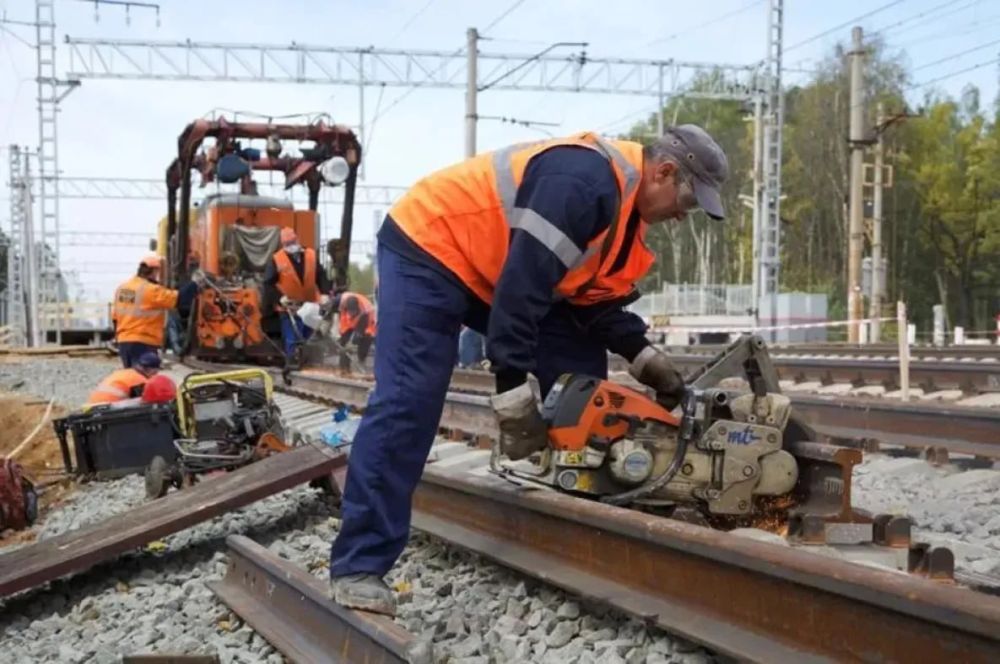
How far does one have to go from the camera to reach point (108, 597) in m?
4.56

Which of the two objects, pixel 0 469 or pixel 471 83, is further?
pixel 471 83

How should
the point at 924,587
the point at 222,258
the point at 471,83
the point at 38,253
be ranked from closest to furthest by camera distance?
the point at 924,587 < the point at 222,258 < the point at 471,83 < the point at 38,253

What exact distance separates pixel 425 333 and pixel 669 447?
3.37ft

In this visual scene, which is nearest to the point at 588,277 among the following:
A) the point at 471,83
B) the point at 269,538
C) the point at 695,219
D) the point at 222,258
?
the point at 269,538

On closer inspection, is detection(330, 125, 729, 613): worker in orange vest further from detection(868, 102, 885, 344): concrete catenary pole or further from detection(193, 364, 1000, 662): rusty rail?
detection(868, 102, 885, 344): concrete catenary pole

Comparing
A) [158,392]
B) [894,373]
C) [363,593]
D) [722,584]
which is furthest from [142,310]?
[722,584]

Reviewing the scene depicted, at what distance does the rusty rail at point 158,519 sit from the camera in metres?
4.52

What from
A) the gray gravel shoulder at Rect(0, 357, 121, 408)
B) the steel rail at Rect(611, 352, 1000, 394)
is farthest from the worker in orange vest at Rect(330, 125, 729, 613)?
the gray gravel shoulder at Rect(0, 357, 121, 408)

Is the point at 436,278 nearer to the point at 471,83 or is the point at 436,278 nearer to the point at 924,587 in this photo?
the point at 924,587

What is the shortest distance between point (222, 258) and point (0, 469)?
9.63 m

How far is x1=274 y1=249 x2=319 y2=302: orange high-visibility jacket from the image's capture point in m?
15.0

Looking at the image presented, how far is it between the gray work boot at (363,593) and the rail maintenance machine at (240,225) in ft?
39.8

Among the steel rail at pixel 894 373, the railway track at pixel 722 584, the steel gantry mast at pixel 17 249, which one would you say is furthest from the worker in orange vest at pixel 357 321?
the steel gantry mast at pixel 17 249

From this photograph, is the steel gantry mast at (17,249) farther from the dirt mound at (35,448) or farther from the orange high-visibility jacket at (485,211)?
the orange high-visibility jacket at (485,211)
